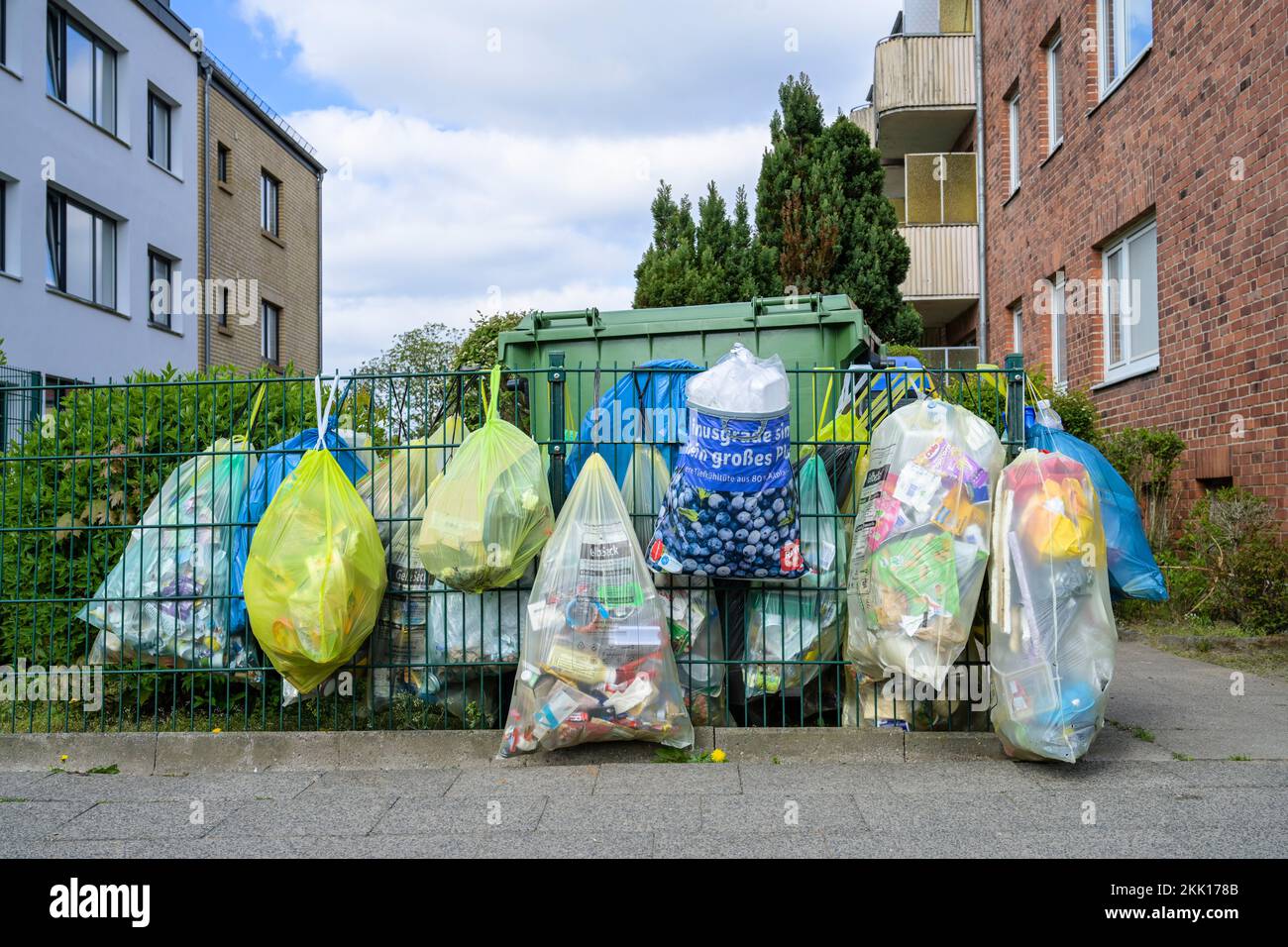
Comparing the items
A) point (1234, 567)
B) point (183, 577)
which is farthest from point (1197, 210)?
point (183, 577)

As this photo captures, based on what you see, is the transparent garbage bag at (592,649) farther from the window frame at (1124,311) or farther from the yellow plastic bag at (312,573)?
the window frame at (1124,311)

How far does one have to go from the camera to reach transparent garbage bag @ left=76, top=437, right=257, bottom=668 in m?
4.93

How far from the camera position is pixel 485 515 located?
432 cm

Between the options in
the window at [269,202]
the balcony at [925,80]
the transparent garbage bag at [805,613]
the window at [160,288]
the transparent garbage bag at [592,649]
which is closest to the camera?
the transparent garbage bag at [592,649]

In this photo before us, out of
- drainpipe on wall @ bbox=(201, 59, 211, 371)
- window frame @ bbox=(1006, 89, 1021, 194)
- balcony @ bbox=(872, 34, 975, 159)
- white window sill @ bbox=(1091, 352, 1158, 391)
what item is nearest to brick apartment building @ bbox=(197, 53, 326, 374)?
drainpipe on wall @ bbox=(201, 59, 211, 371)

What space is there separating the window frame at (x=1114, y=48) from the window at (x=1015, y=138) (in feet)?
10.4

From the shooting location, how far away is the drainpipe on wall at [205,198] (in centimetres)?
1973

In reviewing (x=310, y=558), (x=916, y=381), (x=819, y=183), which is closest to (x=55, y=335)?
(x=819, y=183)

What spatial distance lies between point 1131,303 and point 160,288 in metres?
15.2

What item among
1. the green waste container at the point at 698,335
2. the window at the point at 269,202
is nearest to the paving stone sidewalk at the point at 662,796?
the green waste container at the point at 698,335

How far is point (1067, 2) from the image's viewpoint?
1159cm

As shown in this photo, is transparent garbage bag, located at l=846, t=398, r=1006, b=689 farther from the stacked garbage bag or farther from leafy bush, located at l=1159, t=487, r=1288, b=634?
leafy bush, located at l=1159, t=487, r=1288, b=634

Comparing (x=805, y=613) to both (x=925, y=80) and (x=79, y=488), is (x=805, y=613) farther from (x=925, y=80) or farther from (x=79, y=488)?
(x=925, y=80)

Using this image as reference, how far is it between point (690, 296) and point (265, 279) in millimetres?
11462
